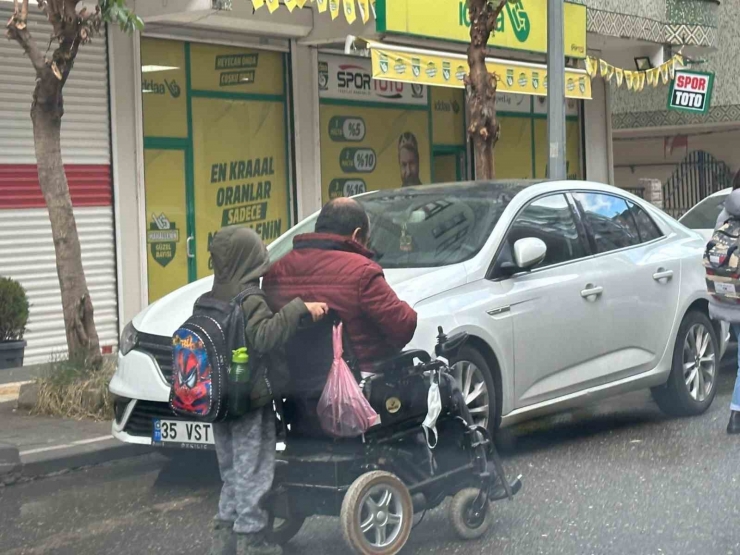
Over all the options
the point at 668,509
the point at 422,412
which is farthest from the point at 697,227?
the point at 422,412

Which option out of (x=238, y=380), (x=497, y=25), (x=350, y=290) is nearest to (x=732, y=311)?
(x=350, y=290)

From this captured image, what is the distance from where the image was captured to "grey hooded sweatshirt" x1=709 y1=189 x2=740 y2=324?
24.5 feet

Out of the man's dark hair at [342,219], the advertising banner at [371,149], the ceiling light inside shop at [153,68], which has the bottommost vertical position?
the man's dark hair at [342,219]

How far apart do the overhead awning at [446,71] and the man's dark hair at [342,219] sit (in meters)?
6.51

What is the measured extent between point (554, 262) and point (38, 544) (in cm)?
340

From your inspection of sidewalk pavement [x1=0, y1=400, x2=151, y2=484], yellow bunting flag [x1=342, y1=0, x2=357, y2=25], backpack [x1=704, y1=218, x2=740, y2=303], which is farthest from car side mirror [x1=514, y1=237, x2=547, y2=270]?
yellow bunting flag [x1=342, y1=0, x2=357, y2=25]

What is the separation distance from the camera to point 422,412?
204 inches

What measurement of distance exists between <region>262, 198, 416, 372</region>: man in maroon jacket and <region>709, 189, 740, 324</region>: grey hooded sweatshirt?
3.15 meters

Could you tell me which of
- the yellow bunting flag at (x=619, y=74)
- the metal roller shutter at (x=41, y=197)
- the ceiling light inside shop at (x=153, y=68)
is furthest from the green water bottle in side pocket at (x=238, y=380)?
the yellow bunting flag at (x=619, y=74)

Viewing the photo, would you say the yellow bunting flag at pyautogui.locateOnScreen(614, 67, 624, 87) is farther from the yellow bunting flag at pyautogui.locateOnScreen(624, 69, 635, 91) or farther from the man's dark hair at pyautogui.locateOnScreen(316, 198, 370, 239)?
the man's dark hair at pyautogui.locateOnScreen(316, 198, 370, 239)

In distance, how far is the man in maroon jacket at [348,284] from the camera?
16.3 ft

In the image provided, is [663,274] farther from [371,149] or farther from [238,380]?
[371,149]

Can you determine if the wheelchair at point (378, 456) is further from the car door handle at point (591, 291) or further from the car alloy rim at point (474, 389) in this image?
the car door handle at point (591, 291)

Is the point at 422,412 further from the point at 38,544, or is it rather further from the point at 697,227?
the point at 697,227
